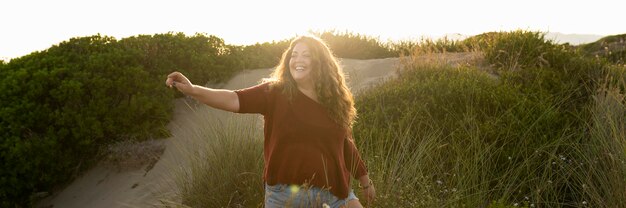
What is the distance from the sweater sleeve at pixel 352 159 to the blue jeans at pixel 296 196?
39 cm

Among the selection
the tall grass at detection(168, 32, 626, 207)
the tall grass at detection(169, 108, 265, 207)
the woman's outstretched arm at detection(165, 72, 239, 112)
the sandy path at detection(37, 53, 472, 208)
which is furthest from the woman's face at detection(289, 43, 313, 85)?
the sandy path at detection(37, 53, 472, 208)

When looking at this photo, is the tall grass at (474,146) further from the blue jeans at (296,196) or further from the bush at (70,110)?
the bush at (70,110)

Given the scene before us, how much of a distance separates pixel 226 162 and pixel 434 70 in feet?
13.9

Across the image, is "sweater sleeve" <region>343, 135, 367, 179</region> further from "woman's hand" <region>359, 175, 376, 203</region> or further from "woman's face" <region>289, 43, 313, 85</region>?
"woman's face" <region>289, 43, 313, 85</region>

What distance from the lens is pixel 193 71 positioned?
34.8 feet

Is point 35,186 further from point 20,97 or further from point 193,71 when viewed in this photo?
point 193,71

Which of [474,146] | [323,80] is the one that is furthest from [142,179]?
[323,80]

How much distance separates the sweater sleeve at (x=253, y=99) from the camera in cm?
383

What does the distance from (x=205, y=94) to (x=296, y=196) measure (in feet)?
2.56

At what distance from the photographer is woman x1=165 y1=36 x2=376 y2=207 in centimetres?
382

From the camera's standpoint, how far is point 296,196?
150 inches

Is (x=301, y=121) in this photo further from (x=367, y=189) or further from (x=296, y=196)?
(x=367, y=189)

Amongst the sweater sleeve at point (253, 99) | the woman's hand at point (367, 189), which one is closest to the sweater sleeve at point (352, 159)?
the woman's hand at point (367, 189)

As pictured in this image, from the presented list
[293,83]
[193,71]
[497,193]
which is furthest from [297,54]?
[193,71]
